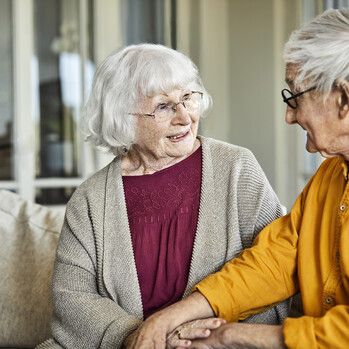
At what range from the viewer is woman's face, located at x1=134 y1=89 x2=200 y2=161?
1886mm

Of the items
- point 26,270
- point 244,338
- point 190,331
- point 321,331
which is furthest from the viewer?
point 26,270

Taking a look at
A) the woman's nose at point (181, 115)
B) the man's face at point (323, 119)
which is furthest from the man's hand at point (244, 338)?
the woman's nose at point (181, 115)

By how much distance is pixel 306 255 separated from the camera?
1.54m

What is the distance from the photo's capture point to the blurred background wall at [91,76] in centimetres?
421

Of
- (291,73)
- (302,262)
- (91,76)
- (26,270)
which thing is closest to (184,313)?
(302,262)

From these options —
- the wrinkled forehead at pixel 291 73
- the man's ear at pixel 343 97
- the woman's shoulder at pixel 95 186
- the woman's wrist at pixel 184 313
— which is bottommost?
the woman's wrist at pixel 184 313

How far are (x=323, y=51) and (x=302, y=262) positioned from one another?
0.55 m

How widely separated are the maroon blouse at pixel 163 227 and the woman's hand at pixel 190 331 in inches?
9.4

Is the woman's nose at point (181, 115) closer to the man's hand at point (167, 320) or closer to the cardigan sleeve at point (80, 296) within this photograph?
the cardigan sleeve at point (80, 296)

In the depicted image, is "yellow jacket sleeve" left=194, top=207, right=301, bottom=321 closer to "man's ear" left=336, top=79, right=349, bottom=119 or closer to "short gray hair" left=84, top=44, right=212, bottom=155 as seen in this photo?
"man's ear" left=336, top=79, right=349, bottom=119

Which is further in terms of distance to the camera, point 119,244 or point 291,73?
point 119,244

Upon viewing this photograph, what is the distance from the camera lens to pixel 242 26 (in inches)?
179

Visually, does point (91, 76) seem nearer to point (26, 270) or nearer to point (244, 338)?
point (26, 270)

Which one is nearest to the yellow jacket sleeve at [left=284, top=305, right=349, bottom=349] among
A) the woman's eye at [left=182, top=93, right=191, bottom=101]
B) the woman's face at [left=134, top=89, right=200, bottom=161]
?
the woman's face at [left=134, top=89, right=200, bottom=161]
